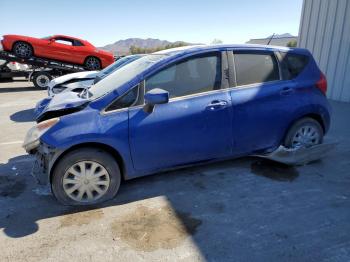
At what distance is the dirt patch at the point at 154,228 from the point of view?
2.72m

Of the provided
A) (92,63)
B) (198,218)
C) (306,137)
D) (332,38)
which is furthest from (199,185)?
(92,63)

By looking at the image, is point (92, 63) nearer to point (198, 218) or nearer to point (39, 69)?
point (39, 69)

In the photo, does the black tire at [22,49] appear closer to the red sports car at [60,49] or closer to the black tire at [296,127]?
the red sports car at [60,49]

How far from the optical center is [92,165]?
3.28m

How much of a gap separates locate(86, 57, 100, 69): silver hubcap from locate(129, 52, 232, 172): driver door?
11.3m

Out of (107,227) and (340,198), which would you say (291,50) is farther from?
(107,227)

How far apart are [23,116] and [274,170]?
6.35 m

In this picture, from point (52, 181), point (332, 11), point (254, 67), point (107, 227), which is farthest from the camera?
point (332, 11)

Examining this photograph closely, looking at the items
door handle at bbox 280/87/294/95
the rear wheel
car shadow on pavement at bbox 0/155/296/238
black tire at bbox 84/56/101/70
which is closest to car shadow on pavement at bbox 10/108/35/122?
car shadow on pavement at bbox 0/155/296/238

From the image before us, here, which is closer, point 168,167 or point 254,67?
point 168,167

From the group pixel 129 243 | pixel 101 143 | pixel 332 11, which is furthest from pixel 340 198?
pixel 332 11

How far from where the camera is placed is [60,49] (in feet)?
43.3

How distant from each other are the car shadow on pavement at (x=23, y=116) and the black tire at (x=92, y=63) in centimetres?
603

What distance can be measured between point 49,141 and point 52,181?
432 mm
